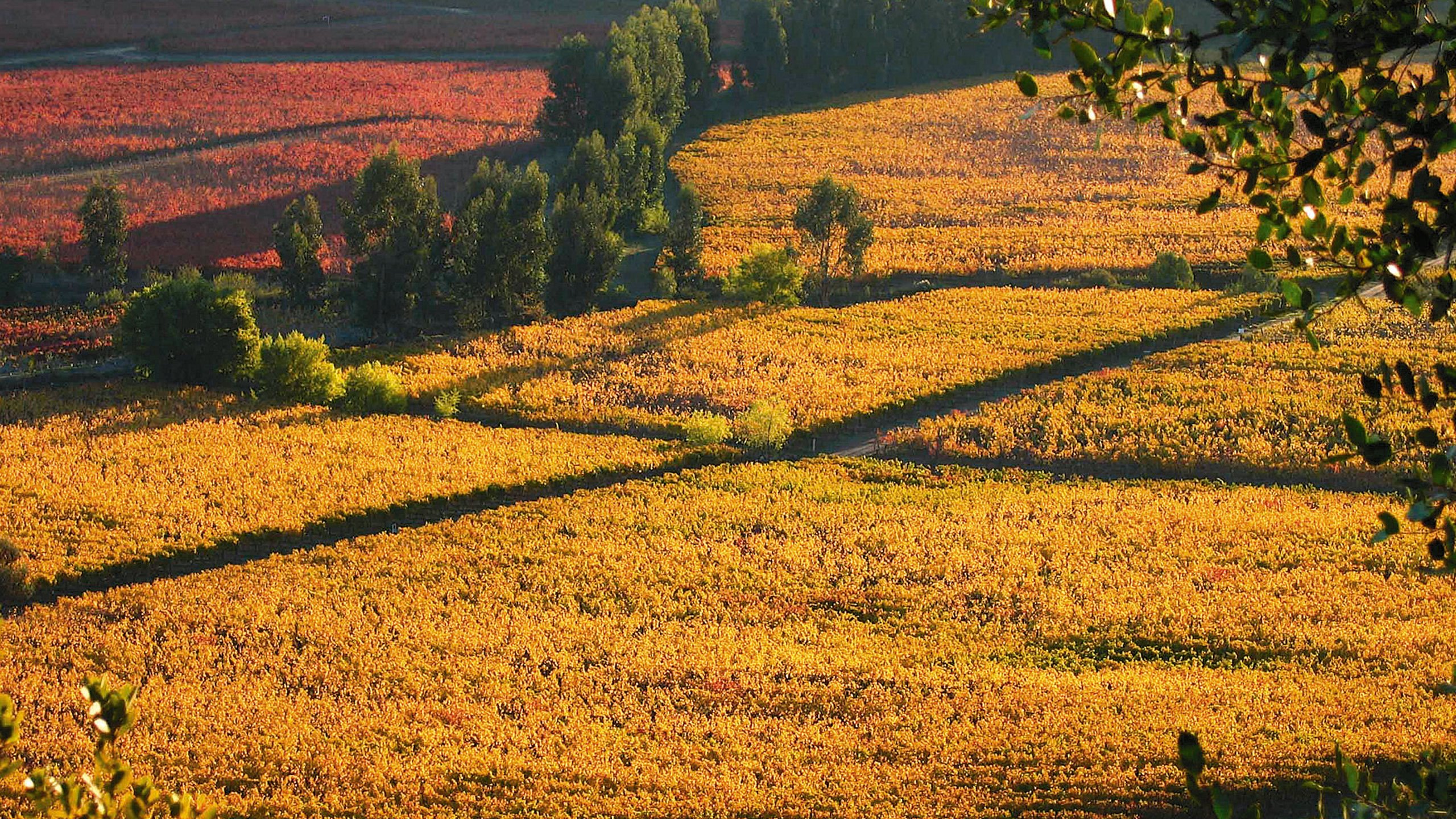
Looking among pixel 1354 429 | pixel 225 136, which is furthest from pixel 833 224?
pixel 1354 429

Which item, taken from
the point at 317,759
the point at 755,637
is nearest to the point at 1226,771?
the point at 755,637

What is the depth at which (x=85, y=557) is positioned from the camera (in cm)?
3681

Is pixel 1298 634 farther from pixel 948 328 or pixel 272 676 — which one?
pixel 948 328

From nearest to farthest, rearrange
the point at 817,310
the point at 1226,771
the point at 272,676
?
the point at 1226,771
the point at 272,676
the point at 817,310

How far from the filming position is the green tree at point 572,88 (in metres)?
96.9

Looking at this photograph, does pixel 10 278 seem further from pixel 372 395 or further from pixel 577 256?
pixel 577 256

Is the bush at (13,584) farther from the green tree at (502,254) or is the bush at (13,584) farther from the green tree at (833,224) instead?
the green tree at (833,224)

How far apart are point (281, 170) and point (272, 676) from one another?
6669 centimetres

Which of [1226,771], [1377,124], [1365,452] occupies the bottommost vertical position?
[1226,771]

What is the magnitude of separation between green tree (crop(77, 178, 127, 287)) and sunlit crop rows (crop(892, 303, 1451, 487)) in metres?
38.2

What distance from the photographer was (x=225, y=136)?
3885 inches

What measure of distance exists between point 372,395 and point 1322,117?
4790 cm

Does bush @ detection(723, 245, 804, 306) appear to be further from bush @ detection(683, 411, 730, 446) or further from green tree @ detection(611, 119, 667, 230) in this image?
bush @ detection(683, 411, 730, 446)

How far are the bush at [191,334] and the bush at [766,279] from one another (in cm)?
2477
